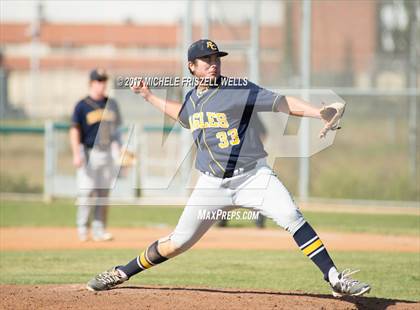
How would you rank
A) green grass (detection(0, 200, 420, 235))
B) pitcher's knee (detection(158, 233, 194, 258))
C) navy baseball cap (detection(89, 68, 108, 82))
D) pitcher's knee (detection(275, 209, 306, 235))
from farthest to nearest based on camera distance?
green grass (detection(0, 200, 420, 235))
navy baseball cap (detection(89, 68, 108, 82))
pitcher's knee (detection(158, 233, 194, 258))
pitcher's knee (detection(275, 209, 306, 235))

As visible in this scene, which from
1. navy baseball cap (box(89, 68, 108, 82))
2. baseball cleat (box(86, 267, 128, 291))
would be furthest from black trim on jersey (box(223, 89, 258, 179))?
navy baseball cap (box(89, 68, 108, 82))

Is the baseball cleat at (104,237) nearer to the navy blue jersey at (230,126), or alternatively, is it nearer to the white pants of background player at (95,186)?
the white pants of background player at (95,186)

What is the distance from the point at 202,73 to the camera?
705 cm

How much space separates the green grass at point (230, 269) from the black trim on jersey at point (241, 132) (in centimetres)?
200

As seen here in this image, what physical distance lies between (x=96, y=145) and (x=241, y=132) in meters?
5.86

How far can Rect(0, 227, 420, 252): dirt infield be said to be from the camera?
12039mm

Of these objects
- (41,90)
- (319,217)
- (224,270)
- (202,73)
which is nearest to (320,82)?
(319,217)

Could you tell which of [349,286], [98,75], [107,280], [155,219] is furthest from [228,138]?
[155,219]

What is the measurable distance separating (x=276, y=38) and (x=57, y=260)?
10213 mm

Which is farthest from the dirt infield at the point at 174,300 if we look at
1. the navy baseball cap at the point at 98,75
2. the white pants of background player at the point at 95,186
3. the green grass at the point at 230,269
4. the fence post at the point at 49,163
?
the fence post at the point at 49,163

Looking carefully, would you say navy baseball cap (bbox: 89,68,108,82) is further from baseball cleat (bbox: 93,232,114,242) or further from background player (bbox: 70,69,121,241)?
Answer: baseball cleat (bbox: 93,232,114,242)

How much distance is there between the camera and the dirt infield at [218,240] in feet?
39.5

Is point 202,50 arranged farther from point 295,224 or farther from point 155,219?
point 155,219

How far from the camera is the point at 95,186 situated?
40.7ft
